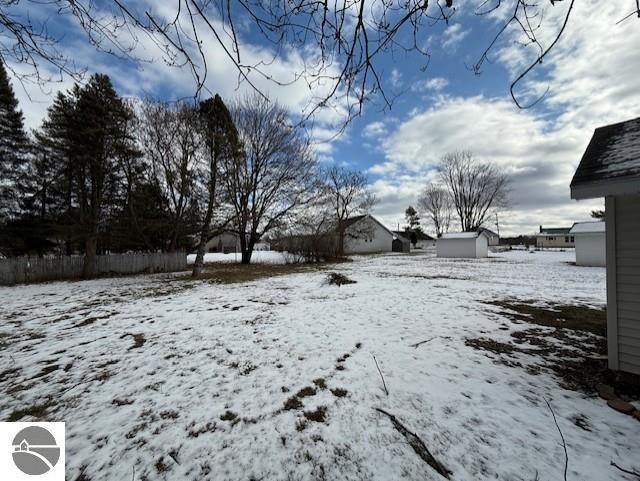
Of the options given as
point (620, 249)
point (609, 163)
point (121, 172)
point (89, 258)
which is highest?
point (121, 172)

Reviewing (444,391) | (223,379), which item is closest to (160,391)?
(223,379)

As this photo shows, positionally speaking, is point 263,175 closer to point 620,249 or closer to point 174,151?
point 174,151

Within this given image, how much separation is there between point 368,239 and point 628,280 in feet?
119

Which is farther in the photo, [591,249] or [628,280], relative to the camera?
[591,249]

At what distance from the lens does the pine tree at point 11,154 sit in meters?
13.2

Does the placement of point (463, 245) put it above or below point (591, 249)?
above

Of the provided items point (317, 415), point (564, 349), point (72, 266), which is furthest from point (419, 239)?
point (317, 415)

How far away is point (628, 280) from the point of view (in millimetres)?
2990

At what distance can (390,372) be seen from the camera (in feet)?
10.4

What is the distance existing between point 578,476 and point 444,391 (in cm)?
111

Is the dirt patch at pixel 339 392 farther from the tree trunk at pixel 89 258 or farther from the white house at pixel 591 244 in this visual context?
the white house at pixel 591 244

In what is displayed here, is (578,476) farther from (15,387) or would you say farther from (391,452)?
(15,387)

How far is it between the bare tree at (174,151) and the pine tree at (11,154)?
6900 millimetres

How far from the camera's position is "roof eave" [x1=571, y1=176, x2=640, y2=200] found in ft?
8.45
